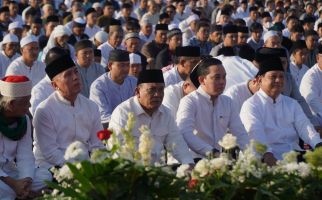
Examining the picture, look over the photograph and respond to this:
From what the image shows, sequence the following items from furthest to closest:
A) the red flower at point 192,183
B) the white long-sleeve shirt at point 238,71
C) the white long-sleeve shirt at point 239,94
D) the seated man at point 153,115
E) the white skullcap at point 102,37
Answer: the white skullcap at point 102,37
the white long-sleeve shirt at point 238,71
the white long-sleeve shirt at point 239,94
the seated man at point 153,115
the red flower at point 192,183

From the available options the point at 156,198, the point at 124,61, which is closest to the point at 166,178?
the point at 156,198

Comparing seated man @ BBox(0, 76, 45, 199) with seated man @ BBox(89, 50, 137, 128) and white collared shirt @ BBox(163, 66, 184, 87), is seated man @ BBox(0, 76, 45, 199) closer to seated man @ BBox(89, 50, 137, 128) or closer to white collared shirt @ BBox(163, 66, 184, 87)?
seated man @ BBox(89, 50, 137, 128)

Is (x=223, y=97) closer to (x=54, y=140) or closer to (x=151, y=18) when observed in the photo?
(x=54, y=140)

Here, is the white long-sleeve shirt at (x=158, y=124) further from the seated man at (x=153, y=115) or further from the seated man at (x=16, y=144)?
the seated man at (x=16, y=144)

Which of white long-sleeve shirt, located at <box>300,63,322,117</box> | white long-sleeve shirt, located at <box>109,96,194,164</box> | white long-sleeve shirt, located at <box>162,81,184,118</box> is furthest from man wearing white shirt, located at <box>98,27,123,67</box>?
white long-sleeve shirt, located at <box>109,96,194,164</box>

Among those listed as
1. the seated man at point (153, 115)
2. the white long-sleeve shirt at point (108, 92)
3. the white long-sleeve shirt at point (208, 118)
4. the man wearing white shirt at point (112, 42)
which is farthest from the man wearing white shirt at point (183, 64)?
the man wearing white shirt at point (112, 42)

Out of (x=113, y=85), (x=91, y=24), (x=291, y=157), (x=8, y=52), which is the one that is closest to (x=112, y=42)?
(x=8, y=52)

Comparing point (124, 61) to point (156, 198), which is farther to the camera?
point (124, 61)

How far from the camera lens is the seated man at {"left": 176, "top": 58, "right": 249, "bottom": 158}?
24.8ft

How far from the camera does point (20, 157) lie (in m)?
6.79

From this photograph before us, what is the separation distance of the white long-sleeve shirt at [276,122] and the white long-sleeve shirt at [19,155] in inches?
82.2

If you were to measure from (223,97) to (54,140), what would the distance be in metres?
1.63

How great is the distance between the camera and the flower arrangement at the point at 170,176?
4.28m

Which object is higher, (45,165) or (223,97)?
(223,97)
